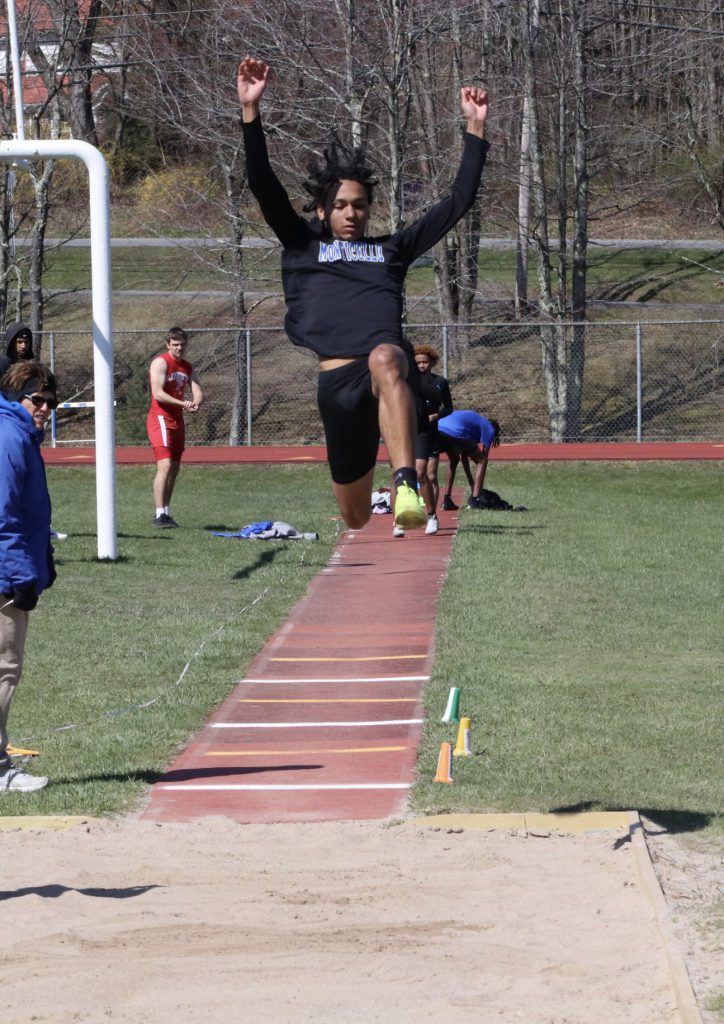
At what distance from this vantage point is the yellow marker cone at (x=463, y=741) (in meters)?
7.50

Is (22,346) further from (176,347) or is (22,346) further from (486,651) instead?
(486,651)

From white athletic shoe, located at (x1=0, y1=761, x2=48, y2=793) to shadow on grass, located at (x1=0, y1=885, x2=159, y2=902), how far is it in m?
1.33

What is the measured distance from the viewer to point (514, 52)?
29.0 m

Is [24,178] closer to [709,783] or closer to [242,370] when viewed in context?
[242,370]

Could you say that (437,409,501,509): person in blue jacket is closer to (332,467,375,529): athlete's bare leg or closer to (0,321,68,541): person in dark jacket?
(0,321,68,541): person in dark jacket

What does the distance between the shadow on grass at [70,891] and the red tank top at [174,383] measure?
9909 mm

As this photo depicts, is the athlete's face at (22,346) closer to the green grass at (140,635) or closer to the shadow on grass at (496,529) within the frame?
the green grass at (140,635)

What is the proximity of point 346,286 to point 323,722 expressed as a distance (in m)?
3.35

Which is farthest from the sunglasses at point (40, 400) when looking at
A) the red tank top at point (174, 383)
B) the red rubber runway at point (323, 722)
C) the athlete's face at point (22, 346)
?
the red tank top at point (174, 383)

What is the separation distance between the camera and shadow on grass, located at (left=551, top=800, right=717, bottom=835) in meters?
6.64

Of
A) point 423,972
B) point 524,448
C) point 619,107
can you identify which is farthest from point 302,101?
point 423,972

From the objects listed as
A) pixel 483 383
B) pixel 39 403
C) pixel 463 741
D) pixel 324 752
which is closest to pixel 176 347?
pixel 324 752

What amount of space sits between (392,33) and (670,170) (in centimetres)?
1746

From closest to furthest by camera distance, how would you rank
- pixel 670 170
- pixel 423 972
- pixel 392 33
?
pixel 423 972 → pixel 392 33 → pixel 670 170
